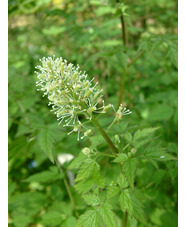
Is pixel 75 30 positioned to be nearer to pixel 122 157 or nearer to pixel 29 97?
pixel 29 97

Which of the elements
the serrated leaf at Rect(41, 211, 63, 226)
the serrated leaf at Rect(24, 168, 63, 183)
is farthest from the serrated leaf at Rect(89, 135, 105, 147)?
the serrated leaf at Rect(41, 211, 63, 226)

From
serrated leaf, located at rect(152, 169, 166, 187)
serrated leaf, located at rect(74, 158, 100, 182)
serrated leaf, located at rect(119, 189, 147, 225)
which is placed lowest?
serrated leaf, located at rect(152, 169, 166, 187)

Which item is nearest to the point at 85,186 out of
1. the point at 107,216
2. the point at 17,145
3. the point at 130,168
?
the point at 107,216

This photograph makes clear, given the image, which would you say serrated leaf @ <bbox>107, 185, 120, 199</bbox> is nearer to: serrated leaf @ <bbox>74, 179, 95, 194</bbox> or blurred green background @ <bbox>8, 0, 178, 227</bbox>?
serrated leaf @ <bbox>74, 179, 95, 194</bbox>

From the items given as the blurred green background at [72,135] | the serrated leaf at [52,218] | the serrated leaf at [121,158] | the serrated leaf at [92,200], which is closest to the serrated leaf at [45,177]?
the blurred green background at [72,135]

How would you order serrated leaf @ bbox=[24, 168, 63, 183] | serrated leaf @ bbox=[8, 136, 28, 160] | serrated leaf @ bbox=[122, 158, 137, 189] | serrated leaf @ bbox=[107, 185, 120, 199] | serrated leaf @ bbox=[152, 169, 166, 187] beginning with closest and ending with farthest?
1. serrated leaf @ bbox=[122, 158, 137, 189]
2. serrated leaf @ bbox=[107, 185, 120, 199]
3. serrated leaf @ bbox=[152, 169, 166, 187]
4. serrated leaf @ bbox=[8, 136, 28, 160]
5. serrated leaf @ bbox=[24, 168, 63, 183]

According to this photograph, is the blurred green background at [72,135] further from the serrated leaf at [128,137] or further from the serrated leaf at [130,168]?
the serrated leaf at [130,168]
